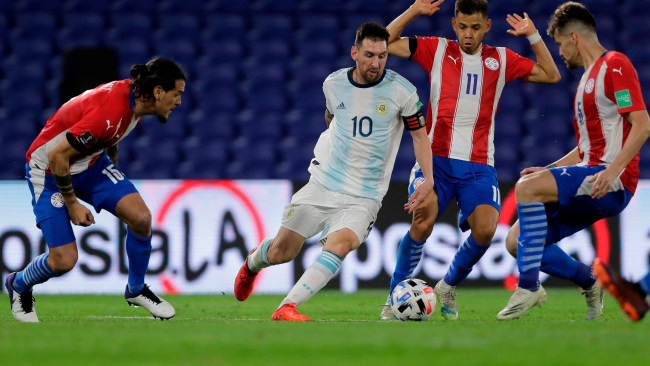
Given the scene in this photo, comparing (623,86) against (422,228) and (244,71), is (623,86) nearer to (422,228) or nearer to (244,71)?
(422,228)

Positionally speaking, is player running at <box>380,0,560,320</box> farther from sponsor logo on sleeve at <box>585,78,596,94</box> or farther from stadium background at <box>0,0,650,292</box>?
stadium background at <box>0,0,650,292</box>

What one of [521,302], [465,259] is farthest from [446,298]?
[521,302]

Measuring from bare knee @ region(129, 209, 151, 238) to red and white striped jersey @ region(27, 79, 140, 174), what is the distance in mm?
474

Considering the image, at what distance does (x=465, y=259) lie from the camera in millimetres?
5004

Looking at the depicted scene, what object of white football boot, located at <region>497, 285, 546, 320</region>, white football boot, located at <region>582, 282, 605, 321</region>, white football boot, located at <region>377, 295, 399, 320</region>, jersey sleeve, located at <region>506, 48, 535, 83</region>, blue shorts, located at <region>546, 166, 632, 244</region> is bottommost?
white football boot, located at <region>377, 295, 399, 320</region>

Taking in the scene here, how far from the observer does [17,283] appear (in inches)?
188

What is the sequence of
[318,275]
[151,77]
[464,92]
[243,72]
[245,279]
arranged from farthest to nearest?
1. [243,72]
2. [245,279]
3. [464,92]
4. [151,77]
5. [318,275]

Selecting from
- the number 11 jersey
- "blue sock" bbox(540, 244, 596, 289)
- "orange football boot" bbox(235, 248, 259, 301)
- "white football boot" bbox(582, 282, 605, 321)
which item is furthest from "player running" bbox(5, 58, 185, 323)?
"white football boot" bbox(582, 282, 605, 321)

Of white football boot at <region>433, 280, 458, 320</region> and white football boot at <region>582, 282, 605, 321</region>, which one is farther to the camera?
white football boot at <region>433, 280, 458, 320</region>

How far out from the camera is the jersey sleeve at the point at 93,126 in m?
4.45

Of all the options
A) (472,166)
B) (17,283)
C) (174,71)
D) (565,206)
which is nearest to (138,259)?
(17,283)

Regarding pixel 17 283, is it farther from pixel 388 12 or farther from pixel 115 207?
pixel 388 12

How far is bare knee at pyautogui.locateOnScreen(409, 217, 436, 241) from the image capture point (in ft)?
16.1

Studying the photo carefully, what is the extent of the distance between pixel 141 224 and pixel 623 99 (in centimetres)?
312
